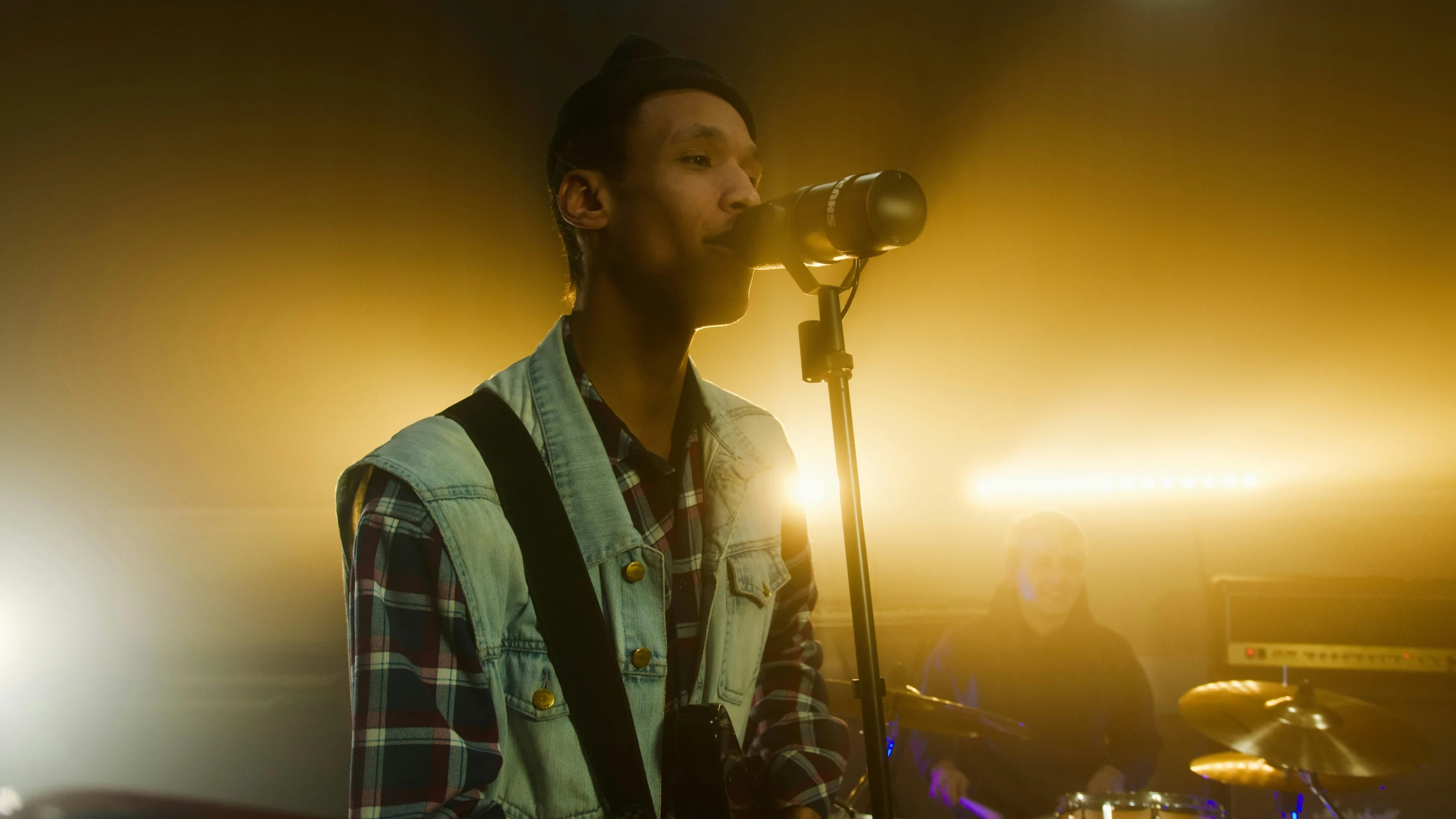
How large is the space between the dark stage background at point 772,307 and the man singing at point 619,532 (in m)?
1.97

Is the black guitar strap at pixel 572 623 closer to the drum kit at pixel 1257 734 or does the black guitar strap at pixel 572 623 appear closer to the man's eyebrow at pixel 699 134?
the man's eyebrow at pixel 699 134

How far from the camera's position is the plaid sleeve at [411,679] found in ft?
2.85

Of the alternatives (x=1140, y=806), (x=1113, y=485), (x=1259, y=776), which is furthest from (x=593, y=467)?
(x=1113, y=485)

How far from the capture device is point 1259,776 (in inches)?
131

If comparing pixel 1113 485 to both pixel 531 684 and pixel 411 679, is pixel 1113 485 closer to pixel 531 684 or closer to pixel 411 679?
pixel 531 684

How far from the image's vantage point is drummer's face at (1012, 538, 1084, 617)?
391cm

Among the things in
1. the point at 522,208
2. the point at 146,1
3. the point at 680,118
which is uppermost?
the point at 146,1

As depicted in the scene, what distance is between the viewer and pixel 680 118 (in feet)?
4.24

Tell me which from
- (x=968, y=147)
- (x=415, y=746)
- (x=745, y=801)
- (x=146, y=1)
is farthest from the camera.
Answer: (x=968, y=147)

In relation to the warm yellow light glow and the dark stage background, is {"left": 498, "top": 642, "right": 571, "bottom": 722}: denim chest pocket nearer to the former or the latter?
the dark stage background

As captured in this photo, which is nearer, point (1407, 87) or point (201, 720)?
point (1407, 87)

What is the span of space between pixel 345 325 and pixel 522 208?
91 centimetres

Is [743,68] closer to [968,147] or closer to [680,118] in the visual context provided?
[968,147]

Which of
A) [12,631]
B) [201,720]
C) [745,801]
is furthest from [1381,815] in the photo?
[12,631]
